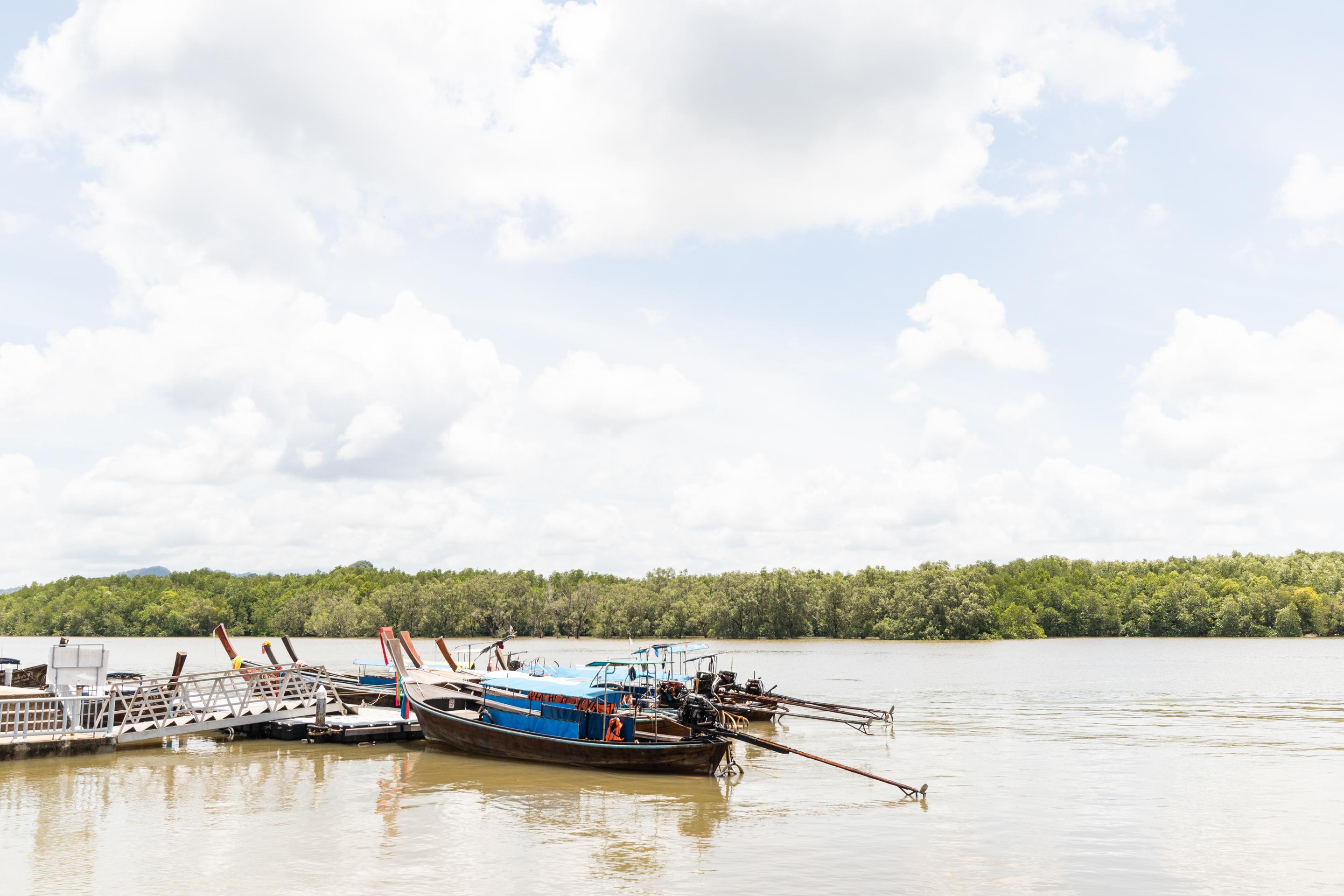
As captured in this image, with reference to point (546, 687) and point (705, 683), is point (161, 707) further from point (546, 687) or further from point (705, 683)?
point (705, 683)

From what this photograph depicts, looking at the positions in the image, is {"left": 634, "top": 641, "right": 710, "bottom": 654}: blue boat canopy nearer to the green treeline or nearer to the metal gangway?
the metal gangway

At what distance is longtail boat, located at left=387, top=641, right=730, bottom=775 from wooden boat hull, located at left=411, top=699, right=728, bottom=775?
0.07 feet

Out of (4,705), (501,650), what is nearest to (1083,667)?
(501,650)

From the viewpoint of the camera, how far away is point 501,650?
156 ft

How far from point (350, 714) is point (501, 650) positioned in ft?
34.4

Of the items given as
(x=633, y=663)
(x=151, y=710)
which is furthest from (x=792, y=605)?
(x=151, y=710)

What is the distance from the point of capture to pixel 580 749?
28.5 metres

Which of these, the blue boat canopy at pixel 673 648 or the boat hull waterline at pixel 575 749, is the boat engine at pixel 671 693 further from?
the boat hull waterline at pixel 575 749

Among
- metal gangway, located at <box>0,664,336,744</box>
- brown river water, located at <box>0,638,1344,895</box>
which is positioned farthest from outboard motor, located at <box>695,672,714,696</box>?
metal gangway, located at <box>0,664,336,744</box>

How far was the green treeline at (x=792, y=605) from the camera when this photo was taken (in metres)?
126

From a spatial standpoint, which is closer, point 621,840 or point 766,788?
point 621,840

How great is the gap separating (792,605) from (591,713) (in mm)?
108146

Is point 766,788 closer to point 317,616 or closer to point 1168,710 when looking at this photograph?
point 1168,710

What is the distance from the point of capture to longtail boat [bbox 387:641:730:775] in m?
27.7
